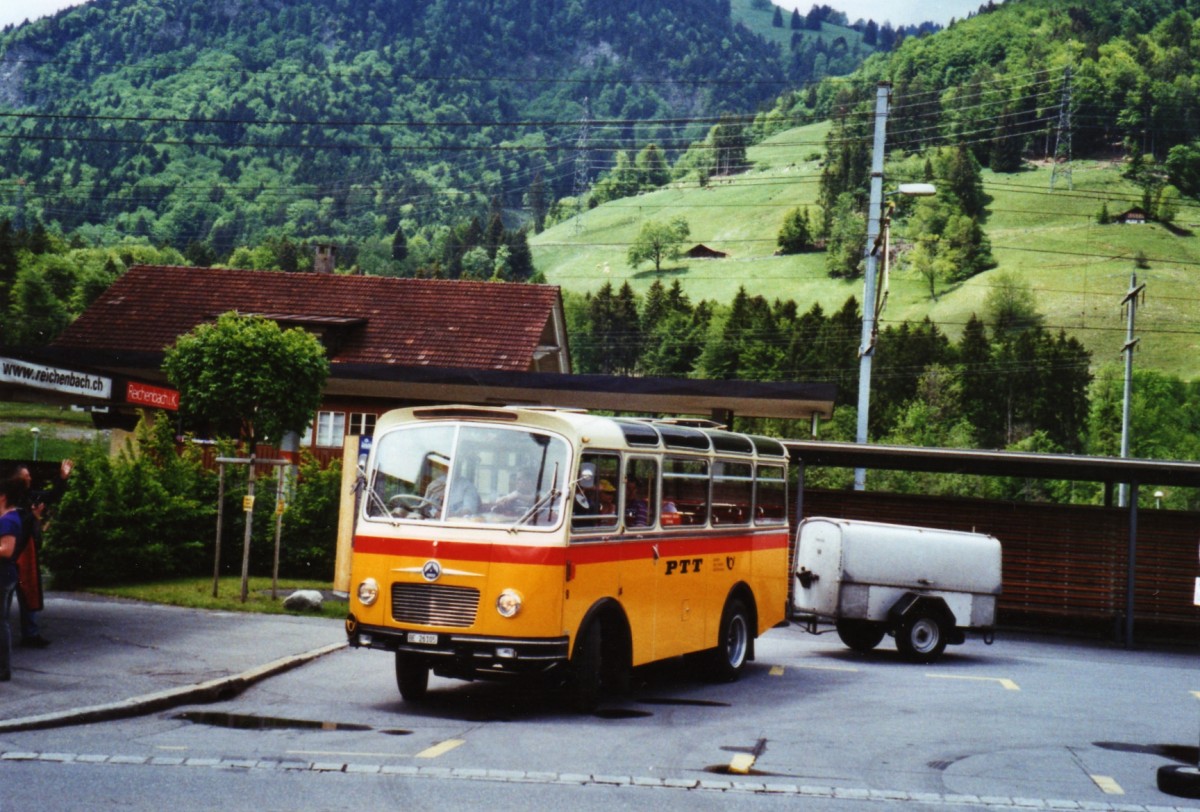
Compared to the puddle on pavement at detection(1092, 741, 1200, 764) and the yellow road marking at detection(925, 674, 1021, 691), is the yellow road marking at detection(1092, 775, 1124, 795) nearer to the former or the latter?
the puddle on pavement at detection(1092, 741, 1200, 764)

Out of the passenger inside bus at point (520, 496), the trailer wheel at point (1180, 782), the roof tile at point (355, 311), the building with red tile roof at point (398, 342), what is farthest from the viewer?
the roof tile at point (355, 311)

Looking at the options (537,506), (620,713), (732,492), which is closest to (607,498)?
(537,506)

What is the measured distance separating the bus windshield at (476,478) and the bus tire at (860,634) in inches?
358

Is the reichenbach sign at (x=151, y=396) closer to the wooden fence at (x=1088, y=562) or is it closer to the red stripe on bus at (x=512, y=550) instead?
the red stripe on bus at (x=512, y=550)

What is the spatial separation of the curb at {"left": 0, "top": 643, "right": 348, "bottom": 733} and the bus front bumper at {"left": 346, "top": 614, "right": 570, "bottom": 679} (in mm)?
1605

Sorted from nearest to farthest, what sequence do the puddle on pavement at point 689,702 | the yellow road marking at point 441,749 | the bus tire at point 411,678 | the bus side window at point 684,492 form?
the yellow road marking at point 441,749, the bus tire at point 411,678, the puddle on pavement at point 689,702, the bus side window at point 684,492

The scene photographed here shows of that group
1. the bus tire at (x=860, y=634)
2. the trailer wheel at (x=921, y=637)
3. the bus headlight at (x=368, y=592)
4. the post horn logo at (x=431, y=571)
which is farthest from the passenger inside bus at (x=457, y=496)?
the trailer wheel at (x=921, y=637)

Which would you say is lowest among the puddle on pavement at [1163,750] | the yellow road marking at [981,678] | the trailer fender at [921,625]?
the yellow road marking at [981,678]

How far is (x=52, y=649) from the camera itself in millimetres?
15672

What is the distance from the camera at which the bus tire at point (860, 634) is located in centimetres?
2139

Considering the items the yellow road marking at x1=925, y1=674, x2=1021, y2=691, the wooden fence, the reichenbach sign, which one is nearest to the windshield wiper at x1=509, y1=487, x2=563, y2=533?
the yellow road marking at x1=925, y1=674, x2=1021, y2=691

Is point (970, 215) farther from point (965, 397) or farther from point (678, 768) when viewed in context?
point (678, 768)

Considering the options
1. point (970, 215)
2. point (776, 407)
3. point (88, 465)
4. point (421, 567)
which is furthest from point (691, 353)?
point (421, 567)

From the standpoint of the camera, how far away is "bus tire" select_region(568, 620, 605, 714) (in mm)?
13414
